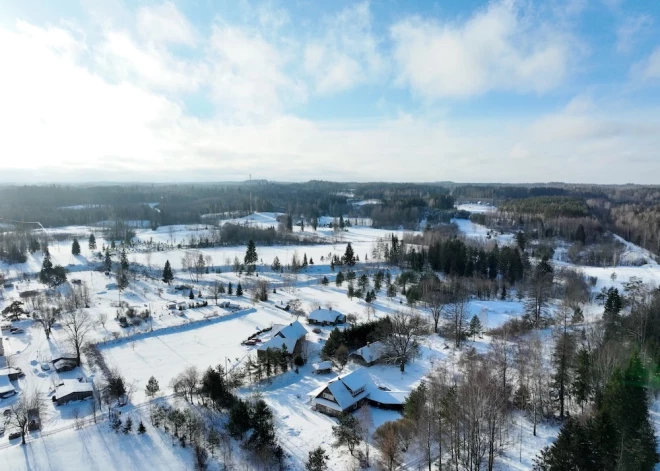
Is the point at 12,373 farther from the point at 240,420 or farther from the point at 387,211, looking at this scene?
the point at 387,211

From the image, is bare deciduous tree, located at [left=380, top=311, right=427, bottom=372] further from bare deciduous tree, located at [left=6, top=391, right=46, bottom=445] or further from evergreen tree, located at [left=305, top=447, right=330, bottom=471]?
bare deciduous tree, located at [left=6, top=391, right=46, bottom=445]

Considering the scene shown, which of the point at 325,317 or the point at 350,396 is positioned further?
the point at 325,317

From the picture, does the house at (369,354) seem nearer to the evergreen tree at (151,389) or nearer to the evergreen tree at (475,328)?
the evergreen tree at (475,328)

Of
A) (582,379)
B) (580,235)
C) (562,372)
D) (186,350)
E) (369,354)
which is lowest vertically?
(186,350)

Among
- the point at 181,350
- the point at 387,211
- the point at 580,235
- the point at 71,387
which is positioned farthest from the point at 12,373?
the point at 387,211

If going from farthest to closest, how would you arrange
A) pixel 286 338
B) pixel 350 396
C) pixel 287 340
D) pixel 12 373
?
pixel 286 338 < pixel 287 340 < pixel 12 373 < pixel 350 396

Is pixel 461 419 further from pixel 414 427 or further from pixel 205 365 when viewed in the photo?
pixel 205 365

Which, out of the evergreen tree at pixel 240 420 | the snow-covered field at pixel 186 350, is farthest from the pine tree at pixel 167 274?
the evergreen tree at pixel 240 420
